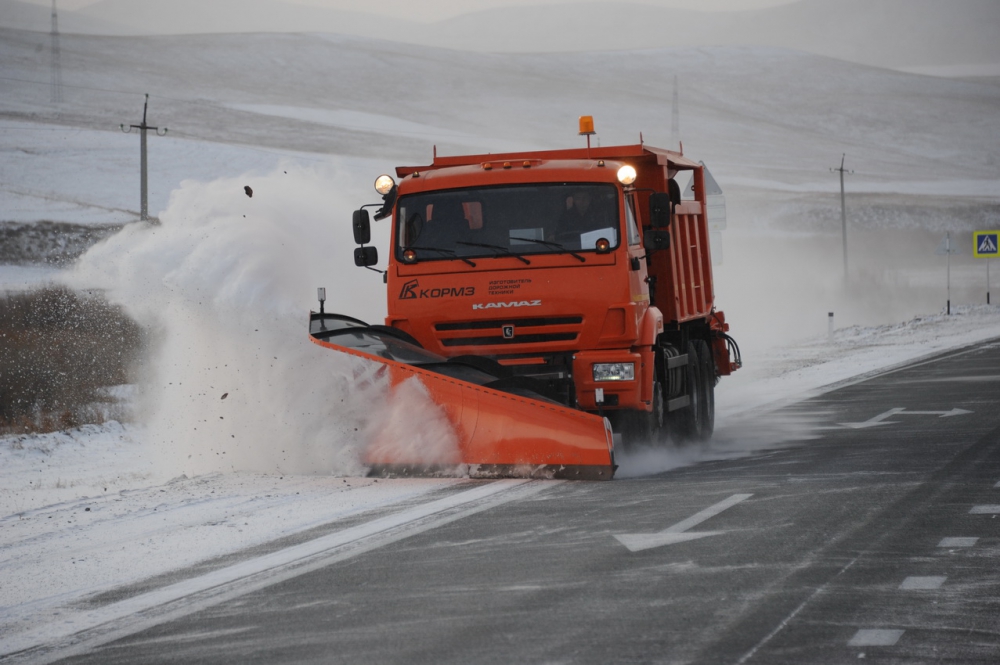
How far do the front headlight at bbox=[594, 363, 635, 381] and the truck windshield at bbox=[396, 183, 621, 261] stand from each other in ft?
3.11

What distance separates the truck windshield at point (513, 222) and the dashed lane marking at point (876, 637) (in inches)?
220

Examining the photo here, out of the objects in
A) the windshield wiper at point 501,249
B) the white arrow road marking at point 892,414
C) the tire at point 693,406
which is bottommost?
the white arrow road marking at point 892,414

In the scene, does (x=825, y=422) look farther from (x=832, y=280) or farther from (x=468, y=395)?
(x=832, y=280)

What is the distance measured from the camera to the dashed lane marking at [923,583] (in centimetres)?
618

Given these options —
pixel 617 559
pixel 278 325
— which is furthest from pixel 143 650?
pixel 278 325

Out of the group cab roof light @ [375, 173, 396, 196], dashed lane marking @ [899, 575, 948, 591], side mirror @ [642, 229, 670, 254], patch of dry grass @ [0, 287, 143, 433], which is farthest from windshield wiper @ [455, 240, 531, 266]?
patch of dry grass @ [0, 287, 143, 433]

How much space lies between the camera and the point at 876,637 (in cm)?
530

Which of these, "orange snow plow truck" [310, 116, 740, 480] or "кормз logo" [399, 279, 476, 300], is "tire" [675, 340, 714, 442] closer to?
"orange snow plow truck" [310, 116, 740, 480]

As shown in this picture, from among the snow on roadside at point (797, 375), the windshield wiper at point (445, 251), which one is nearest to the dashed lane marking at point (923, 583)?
the snow on roadside at point (797, 375)

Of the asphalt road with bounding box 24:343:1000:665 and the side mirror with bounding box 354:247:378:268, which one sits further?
the side mirror with bounding box 354:247:378:268

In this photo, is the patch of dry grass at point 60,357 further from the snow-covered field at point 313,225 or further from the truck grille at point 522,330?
the truck grille at point 522,330

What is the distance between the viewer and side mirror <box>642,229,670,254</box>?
11227mm

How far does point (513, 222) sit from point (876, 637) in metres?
6.00

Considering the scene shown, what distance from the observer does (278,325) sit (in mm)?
11641
